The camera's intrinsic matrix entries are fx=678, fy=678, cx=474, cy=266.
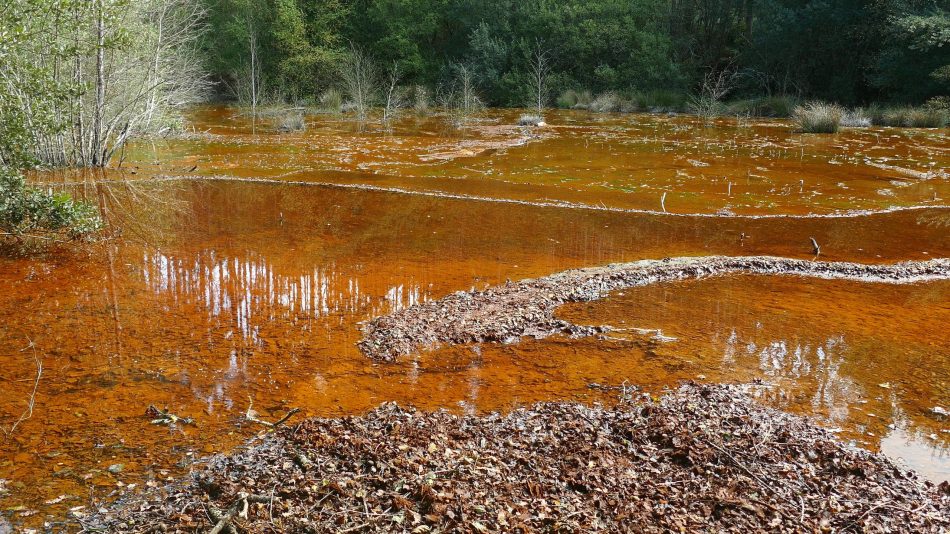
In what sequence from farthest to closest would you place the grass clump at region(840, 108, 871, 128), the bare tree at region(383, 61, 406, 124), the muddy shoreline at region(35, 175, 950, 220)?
the bare tree at region(383, 61, 406, 124) < the grass clump at region(840, 108, 871, 128) < the muddy shoreline at region(35, 175, 950, 220)

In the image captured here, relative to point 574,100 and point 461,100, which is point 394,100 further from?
point 574,100

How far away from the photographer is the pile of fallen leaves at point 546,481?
3.20m

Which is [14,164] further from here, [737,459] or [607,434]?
[737,459]

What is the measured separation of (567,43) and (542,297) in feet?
99.3

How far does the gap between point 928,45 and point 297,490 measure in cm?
2712

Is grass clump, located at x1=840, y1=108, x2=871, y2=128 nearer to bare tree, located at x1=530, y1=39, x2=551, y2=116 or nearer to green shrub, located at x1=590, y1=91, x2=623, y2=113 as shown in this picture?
green shrub, located at x1=590, y1=91, x2=623, y2=113

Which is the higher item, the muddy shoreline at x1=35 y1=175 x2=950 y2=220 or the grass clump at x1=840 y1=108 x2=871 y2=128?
the grass clump at x1=840 y1=108 x2=871 y2=128

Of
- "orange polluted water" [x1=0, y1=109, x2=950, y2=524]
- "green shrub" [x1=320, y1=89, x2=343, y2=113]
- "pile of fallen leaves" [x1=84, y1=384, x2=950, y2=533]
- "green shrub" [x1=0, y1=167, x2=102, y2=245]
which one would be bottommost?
"pile of fallen leaves" [x1=84, y1=384, x2=950, y2=533]

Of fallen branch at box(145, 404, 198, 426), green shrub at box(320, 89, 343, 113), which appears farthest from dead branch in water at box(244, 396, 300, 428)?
green shrub at box(320, 89, 343, 113)

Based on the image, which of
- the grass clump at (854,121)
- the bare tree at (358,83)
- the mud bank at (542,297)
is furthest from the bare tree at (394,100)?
the mud bank at (542,297)

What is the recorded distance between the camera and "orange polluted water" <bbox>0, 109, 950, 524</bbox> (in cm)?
436

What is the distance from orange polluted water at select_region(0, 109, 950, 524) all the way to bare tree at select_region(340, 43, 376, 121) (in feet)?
53.4

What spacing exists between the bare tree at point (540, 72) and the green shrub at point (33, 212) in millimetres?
25444

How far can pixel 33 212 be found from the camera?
807cm
